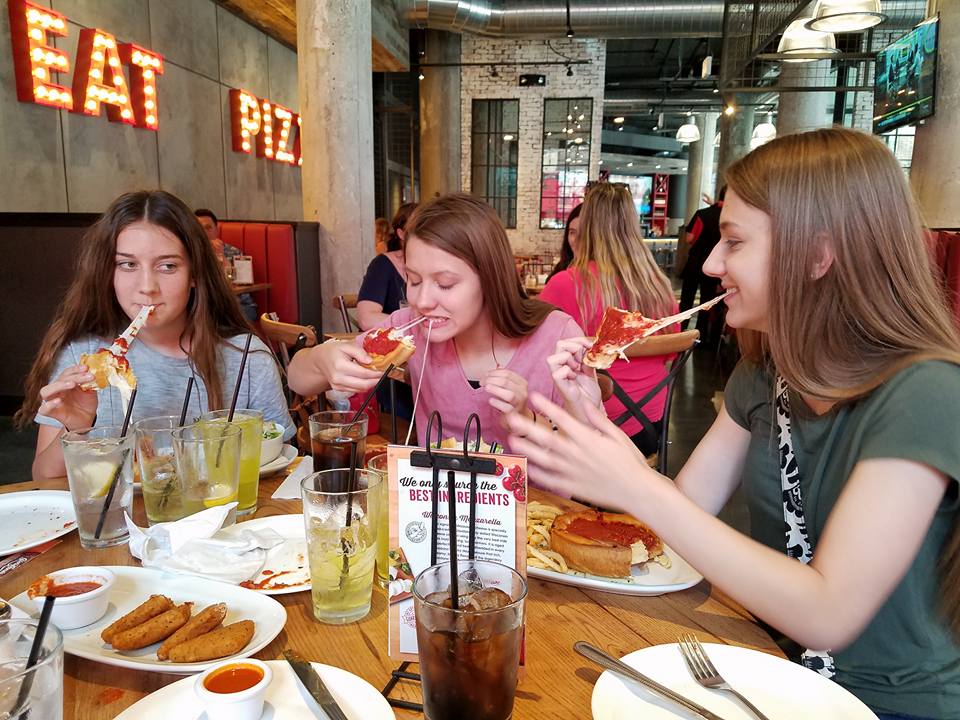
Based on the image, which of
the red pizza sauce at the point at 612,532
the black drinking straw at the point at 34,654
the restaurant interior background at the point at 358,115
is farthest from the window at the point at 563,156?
the black drinking straw at the point at 34,654

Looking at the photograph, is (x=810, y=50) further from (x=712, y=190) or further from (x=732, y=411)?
(x=712, y=190)

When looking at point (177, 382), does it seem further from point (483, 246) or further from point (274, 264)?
point (274, 264)

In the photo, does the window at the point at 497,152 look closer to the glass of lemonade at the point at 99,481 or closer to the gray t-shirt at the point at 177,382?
the gray t-shirt at the point at 177,382

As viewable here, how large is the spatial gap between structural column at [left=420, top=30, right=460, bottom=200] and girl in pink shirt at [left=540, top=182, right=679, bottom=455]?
8172 millimetres

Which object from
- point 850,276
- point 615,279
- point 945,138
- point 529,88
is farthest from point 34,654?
point 529,88

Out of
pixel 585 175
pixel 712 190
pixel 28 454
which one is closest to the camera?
pixel 28 454

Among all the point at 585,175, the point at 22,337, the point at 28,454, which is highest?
the point at 585,175

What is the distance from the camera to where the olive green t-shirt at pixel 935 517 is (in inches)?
42.3

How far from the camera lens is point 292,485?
159 centimetres

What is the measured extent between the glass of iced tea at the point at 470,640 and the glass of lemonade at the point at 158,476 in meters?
0.74

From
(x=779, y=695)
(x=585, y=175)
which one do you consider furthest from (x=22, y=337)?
(x=585, y=175)

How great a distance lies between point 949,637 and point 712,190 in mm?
23943

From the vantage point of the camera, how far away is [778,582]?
41.2 inches

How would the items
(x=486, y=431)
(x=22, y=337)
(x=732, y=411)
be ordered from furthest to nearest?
(x=22, y=337), (x=486, y=431), (x=732, y=411)
